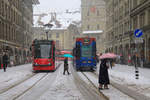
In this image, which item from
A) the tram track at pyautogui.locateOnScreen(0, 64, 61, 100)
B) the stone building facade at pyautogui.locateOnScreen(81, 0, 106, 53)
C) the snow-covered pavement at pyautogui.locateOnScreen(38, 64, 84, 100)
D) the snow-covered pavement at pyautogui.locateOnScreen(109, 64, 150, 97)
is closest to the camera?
the snow-covered pavement at pyautogui.locateOnScreen(38, 64, 84, 100)

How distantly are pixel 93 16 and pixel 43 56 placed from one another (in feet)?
267

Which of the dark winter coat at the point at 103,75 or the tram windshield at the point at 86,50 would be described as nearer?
the dark winter coat at the point at 103,75

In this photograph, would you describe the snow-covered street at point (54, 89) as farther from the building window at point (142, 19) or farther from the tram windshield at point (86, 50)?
the building window at point (142, 19)

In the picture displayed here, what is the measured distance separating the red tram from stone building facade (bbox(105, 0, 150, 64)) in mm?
9491

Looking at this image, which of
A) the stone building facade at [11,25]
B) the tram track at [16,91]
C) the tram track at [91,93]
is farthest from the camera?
the stone building facade at [11,25]

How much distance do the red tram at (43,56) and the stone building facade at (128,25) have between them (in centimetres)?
949

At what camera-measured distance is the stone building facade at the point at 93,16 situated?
4122 inches

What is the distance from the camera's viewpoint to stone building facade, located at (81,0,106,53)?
343ft

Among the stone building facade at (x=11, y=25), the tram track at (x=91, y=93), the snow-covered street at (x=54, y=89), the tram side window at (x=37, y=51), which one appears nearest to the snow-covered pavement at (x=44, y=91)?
the snow-covered street at (x=54, y=89)

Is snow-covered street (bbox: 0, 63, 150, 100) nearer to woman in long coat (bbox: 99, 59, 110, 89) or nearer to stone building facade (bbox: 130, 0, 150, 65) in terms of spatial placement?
woman in long coat (bbox: 99, 59, 110, 89)

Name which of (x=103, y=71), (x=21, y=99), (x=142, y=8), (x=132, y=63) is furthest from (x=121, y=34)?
(x=21, y=99)

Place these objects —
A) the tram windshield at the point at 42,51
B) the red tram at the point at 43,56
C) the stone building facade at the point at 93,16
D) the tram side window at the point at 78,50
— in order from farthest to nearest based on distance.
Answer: the stone building facade at the point at 93,16, the tram side window at the point at 78,50, the tram windshield at the point at 42,51, the red tram at the point at 43,56

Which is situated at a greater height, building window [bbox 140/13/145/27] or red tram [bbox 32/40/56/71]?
building window [bbox 140/13/145/27]

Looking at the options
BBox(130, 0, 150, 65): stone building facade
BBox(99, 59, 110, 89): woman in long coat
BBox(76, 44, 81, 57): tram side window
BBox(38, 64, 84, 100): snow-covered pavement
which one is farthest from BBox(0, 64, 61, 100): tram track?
BBox(130, 0, 150, 65): stone building facade
